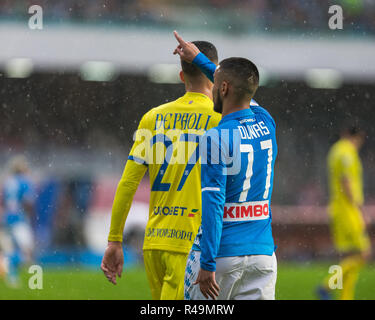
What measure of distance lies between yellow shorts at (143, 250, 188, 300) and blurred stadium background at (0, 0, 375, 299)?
320 inches

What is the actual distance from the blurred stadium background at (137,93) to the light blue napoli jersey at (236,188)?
8674 mm

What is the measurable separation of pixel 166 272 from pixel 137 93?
1540 cm

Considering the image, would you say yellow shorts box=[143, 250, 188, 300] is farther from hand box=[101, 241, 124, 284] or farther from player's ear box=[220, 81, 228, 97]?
player's ear box=[220, 81, 228, 97]

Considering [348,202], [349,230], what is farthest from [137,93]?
[349,230]

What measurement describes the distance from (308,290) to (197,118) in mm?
5241

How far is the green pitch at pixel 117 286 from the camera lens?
7.36 meters

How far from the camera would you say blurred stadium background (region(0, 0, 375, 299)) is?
42.1 ft

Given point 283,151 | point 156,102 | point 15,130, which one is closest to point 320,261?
point 283,151

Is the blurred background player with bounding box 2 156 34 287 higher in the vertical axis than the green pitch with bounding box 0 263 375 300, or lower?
higher

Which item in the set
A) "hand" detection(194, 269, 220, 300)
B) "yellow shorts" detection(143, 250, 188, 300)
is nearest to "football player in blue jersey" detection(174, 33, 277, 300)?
"hand" detection(194, 269, 220, 300)

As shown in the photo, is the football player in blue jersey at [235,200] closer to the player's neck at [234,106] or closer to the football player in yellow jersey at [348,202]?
the player's neck at [234,106]

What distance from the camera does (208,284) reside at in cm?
270

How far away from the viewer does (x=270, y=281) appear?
2846 millimetres

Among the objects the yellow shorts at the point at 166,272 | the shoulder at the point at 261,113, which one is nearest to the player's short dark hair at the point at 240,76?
the shoulder at the point at 261,113
